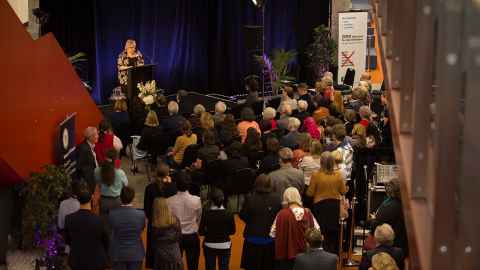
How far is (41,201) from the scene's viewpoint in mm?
7094

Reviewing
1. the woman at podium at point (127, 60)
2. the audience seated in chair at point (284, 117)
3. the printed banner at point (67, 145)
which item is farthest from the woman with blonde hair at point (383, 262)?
the woman at podium at point (127, 60)

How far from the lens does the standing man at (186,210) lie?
666 cm

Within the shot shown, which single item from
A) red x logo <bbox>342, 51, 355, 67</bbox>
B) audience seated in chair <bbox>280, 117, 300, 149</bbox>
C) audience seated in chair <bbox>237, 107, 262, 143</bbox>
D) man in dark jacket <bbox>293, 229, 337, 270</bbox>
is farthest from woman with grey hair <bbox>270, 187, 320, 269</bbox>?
red x logo <bbox>342, 51, 355, 67</bbox>

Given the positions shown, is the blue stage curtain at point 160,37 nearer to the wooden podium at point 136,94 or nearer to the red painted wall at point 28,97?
the wooden podium at point 136,94

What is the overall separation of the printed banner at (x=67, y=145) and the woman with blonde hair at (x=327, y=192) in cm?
280

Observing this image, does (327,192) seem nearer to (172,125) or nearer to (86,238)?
(86,238)

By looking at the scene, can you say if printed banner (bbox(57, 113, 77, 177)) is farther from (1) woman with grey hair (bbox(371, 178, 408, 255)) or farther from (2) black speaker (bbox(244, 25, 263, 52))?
(2) black speaker (bbox(244, 25, 263, 52))

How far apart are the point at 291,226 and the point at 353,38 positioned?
401 inches

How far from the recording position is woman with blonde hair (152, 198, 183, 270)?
6322mm

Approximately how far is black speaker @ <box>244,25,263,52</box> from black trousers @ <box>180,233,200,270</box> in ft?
28.8

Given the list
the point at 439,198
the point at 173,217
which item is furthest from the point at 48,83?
the point at 439,198

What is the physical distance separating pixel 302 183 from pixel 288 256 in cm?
102

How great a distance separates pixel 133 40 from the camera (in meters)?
16.1

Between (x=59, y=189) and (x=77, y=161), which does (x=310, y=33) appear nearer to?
(x=77, y=161)
